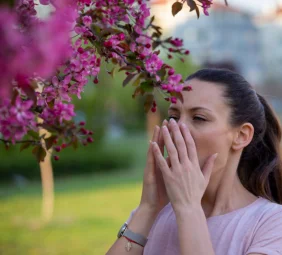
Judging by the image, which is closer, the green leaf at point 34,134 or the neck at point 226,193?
the green leaf at point 34,134

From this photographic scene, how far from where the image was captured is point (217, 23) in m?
39.5

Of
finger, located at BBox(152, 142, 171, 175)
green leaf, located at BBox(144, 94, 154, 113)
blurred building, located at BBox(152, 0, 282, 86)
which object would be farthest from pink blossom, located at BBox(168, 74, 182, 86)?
blurred building, located at BBox(152, 0, 282, 86)

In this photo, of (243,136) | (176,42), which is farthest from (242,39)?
(176,42)

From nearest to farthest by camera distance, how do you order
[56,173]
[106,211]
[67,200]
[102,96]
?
[106,211] < [67,200] < [56,173] < [102,96]

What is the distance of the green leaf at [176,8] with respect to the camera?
6.35ft

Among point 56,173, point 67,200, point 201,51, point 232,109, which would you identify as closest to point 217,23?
point 201,51

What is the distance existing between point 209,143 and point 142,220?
1.26 ft

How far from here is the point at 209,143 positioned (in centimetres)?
208

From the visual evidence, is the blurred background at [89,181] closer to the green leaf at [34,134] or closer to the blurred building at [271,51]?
the green leaf at [34,134]

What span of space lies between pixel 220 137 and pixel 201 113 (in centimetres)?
12

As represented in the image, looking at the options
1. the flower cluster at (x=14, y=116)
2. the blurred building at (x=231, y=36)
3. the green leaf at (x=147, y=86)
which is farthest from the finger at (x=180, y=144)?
the blurred building at (x=231, y=36)

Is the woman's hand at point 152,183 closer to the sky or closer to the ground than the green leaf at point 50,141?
closer to the ground

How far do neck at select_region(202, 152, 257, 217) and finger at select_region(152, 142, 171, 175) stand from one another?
276 millimetres

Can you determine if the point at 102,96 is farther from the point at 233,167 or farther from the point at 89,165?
the point at 233,167
